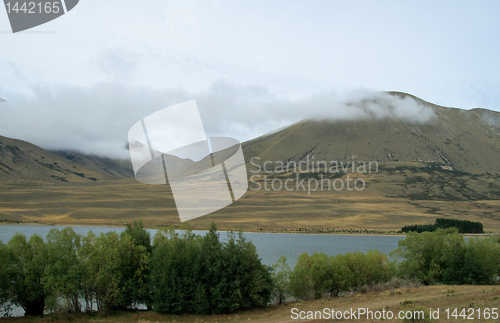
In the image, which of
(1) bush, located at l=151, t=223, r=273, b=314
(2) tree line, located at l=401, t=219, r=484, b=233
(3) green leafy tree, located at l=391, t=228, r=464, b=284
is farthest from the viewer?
(2) tree line, located at l=401, t=219, r=484, b=233

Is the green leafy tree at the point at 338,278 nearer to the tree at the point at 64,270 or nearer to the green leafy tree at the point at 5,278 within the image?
the tree at the point at 64,270

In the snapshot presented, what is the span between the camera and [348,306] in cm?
2984

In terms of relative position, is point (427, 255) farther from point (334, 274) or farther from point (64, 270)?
point (64, 270)

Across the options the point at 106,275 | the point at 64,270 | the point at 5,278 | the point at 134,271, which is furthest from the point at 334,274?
the point at 5,278

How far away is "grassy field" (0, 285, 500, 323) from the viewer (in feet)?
88.1

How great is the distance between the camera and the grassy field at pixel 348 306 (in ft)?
88.1

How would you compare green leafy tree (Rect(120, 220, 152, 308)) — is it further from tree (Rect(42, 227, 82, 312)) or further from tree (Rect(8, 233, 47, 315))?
tree (Rect(8, 233, 47, 315))

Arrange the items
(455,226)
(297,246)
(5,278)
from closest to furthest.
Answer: (5,278)
(297,246)
(455,226)

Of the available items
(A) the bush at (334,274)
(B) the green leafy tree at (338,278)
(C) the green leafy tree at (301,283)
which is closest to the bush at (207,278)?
(C) the green leafy tree at (301,283)

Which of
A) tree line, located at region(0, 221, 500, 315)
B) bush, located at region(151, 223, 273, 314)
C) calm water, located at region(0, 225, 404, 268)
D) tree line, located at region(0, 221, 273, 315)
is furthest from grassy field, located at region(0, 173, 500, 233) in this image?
bush, located at region(151, 223, 273, 314)

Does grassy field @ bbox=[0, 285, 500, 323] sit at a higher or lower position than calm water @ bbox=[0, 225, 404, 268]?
higher

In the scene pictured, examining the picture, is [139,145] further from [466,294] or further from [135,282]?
[466,294]

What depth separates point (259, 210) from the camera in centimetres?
13762

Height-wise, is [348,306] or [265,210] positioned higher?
[265,210]
